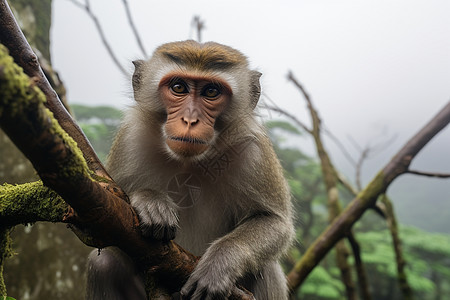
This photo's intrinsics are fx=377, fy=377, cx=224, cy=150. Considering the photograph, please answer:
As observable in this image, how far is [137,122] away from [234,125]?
31.7 inches

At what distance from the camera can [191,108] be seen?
245 cm

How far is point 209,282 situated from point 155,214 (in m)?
0.57

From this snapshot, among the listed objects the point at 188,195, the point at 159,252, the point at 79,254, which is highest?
the point at 159,252

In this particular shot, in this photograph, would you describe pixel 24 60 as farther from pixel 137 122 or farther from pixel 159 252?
pixel 137 122

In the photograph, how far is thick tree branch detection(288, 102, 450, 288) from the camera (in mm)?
3855

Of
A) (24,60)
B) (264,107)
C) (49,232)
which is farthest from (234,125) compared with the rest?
(49,232)

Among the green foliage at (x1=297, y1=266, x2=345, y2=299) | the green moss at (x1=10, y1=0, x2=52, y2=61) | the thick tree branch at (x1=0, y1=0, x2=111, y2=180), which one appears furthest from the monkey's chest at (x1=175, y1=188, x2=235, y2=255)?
the green foliage at (x1=297, y1=266, x2=345, y2=299)

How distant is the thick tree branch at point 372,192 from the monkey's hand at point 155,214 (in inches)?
101

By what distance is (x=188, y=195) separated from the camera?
3.03m

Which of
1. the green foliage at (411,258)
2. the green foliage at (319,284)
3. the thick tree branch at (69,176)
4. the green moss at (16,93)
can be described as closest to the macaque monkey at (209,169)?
the thick tree branch at (69,176)

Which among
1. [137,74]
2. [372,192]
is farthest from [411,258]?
[137,74]

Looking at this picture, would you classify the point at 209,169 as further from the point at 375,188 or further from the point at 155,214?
the point at 375,188

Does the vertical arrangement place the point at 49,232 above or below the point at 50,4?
below

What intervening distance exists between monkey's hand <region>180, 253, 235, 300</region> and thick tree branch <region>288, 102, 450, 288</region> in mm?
2325
